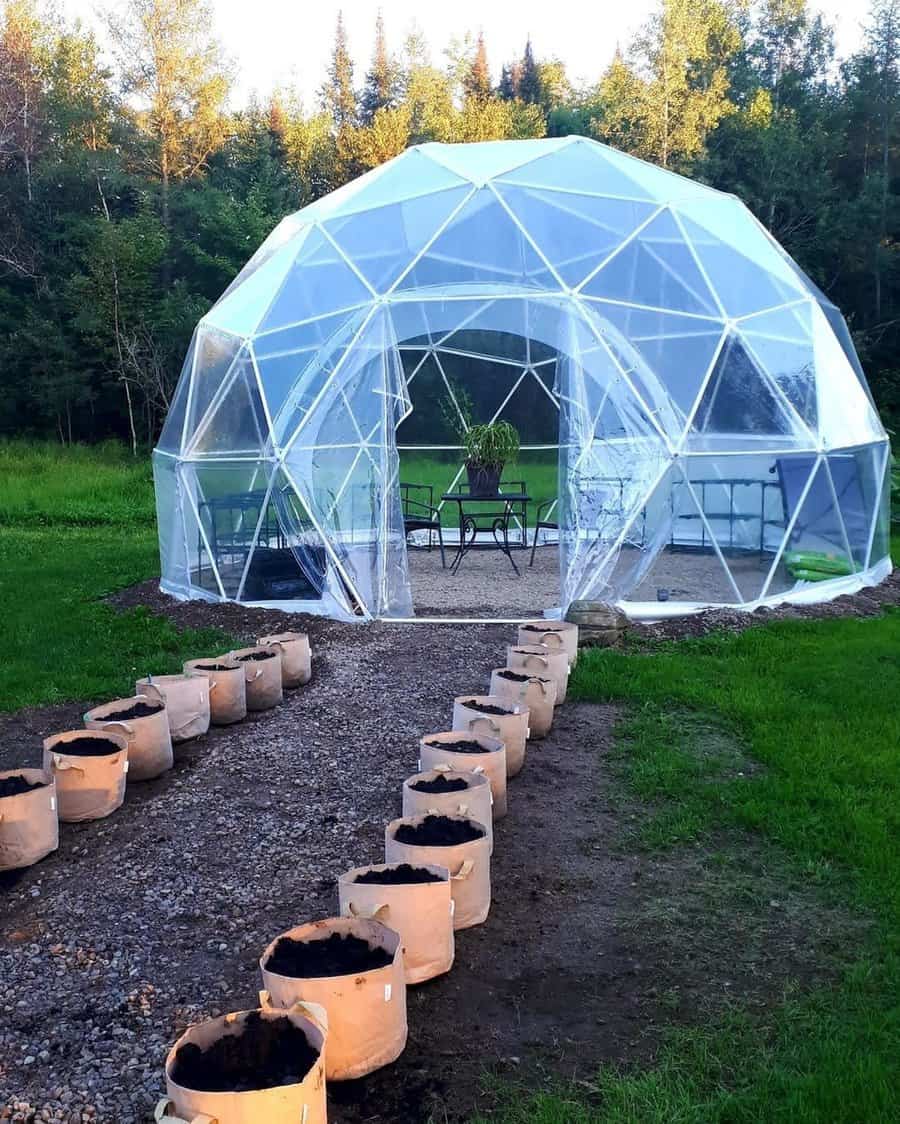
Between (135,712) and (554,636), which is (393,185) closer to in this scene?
(554,636)

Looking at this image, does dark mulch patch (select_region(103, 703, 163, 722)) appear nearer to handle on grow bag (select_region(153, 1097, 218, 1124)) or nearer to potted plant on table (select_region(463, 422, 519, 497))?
handle on grow bag (select_region(153, 1097, 218, 1124))

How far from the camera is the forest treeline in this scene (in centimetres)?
2434

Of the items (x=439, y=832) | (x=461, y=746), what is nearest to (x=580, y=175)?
(x=461, y=746)

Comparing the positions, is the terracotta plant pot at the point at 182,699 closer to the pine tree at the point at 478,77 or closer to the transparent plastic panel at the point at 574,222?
the transparent plastic panel at the point at 574,222

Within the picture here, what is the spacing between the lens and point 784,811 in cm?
453

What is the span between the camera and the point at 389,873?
11.4 feet

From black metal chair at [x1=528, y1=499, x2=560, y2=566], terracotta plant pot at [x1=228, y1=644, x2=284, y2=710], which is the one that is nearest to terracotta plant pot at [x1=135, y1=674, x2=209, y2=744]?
terracotta plant pot at [x1=228, y1=644, x2=284, y2=710]

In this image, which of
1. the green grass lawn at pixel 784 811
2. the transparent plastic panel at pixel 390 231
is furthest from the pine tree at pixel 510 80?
the green grass lawn at pixel 784 811

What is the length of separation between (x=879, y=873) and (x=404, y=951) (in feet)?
6.32

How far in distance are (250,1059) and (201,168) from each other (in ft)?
95.4

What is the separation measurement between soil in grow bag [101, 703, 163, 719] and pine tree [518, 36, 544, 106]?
134 feet

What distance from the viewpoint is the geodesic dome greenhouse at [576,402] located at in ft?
29.4

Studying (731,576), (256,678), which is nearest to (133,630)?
(256,678)

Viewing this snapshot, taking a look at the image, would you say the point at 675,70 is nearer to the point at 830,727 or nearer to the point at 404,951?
the point at 830,727
